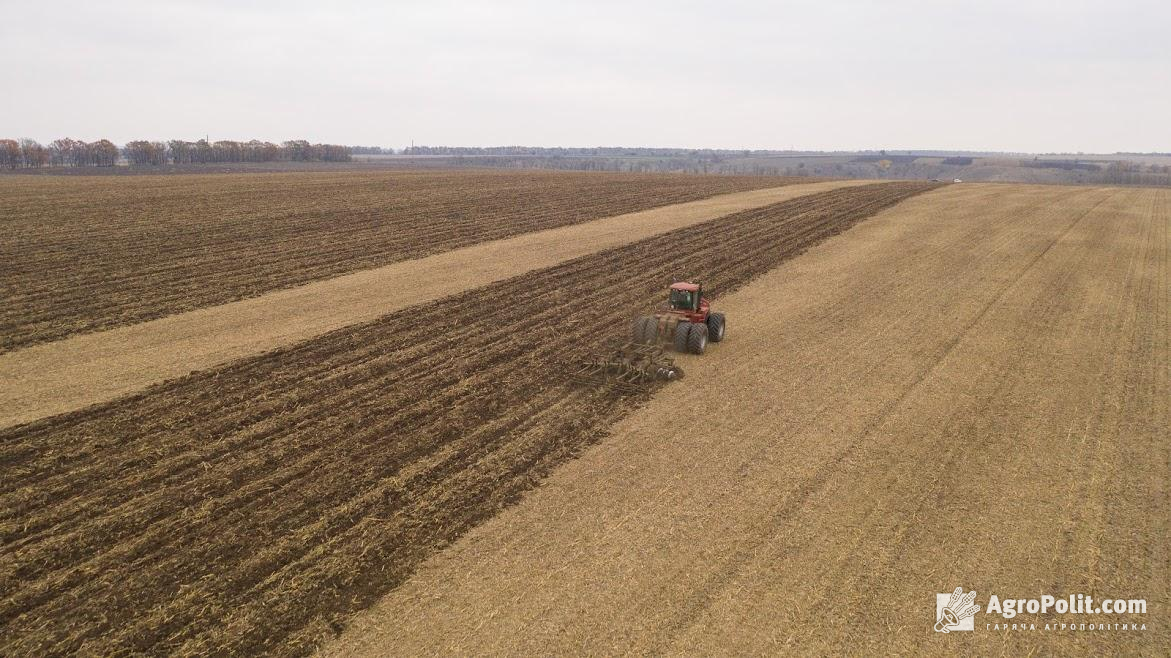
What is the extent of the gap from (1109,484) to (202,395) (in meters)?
18.2

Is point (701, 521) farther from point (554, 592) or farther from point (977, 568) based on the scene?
point (977, 568)

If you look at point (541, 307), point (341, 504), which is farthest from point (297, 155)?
point (341, 504)

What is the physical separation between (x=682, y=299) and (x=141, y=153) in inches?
6035

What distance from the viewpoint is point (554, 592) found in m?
8.18

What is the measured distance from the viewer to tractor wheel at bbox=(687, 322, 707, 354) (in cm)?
1652

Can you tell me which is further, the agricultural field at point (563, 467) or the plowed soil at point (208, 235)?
the plowed soil at point (208, 235)

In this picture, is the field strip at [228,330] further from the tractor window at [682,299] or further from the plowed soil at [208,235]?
the tractor window at [682,299]

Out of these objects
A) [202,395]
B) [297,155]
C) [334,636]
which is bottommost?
[334,636]

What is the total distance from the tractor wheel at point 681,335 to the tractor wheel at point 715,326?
3.61ft

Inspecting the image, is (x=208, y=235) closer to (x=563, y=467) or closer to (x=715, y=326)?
(x=715, y=326)

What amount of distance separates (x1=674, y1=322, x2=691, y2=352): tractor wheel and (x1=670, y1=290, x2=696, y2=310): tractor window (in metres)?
0.56

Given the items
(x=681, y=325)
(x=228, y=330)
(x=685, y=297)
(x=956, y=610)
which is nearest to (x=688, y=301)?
(x=685, y=297)

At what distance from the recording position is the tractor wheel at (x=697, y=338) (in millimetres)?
16516

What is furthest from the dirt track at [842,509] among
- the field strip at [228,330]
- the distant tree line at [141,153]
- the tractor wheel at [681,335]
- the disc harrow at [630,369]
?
the distant tree line at [141,153]
